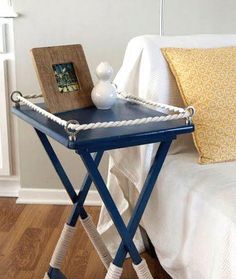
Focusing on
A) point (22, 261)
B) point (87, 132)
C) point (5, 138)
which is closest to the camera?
point (87, 132)

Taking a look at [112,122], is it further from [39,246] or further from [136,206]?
[39,246]

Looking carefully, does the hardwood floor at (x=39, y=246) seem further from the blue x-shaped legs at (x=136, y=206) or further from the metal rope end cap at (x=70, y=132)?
the metal rope end cap at (x=70, y=132)

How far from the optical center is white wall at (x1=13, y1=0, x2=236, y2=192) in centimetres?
210

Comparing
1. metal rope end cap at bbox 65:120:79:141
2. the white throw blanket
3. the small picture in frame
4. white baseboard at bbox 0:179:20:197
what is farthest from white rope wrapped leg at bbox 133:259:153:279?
white baseboard at bbox 0:179:20:197

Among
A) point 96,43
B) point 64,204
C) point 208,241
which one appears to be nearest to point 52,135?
point 208,241

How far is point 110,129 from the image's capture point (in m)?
1.20

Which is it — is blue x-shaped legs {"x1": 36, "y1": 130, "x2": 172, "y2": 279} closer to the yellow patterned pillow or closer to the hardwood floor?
the yellow patterned pillow

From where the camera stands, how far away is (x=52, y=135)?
120 cm

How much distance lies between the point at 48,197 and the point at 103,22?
2.94 ft

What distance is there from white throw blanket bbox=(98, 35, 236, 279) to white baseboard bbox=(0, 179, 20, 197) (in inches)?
29.3

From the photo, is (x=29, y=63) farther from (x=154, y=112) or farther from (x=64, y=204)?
(x=154, y=112)

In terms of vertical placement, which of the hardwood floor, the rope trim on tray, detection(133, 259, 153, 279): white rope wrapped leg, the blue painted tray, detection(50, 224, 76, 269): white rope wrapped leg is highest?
the rope trim on tray

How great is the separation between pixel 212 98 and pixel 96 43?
0.83 metres

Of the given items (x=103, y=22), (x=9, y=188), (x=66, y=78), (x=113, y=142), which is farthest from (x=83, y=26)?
(x=113, y=142)
